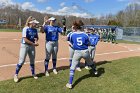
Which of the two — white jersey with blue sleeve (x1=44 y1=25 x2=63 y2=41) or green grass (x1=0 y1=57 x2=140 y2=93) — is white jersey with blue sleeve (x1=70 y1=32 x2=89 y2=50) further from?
green grass (x1=0 y1=57 x2=140 y2=93)

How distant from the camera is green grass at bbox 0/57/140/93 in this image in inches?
300

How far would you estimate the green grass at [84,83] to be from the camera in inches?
300

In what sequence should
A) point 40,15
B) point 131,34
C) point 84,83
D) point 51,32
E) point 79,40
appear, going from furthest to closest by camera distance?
point 40,15
point 131,34
point 51,32
point 84,83
point 79,40

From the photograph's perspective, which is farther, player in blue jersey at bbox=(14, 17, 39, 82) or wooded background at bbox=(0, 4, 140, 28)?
wooded background at bbox=(0, 4, 140, 28)

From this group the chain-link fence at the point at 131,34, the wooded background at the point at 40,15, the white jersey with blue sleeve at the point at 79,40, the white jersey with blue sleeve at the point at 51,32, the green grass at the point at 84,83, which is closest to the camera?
the green grass at the point at 84,83

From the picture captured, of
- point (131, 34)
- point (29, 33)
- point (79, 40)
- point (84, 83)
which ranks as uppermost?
point (29, 33)

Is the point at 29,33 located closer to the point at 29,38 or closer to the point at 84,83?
the point at 29,38

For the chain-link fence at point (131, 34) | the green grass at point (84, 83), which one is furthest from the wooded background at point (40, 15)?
the green grass at point (84, 83)

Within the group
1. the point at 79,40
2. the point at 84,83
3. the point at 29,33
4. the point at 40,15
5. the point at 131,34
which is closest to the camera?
the point at 79,40

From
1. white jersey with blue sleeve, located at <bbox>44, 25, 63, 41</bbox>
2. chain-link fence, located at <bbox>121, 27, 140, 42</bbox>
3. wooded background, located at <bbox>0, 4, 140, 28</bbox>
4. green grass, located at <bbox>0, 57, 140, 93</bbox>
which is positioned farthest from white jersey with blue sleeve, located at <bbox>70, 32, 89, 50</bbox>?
wooded background, located at <bbox>0, 4, 140, 28</bbox>

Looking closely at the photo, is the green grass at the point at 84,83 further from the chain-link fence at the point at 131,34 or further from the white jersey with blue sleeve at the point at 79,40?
the chain-link fence at the point at 131,34

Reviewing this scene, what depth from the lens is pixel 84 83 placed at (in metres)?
8.23

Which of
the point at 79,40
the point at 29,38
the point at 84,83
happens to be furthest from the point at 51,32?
the point at 84,83

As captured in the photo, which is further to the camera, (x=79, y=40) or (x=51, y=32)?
(x=51, y=32)
